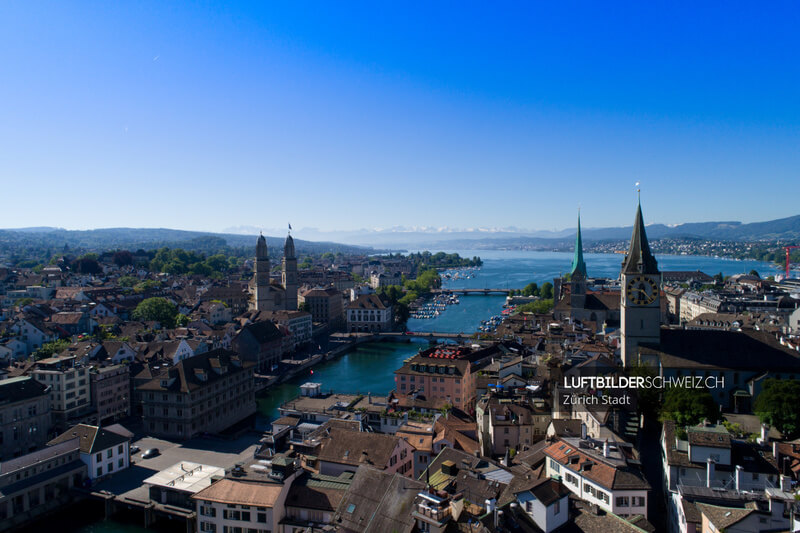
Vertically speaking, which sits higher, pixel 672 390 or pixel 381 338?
pixel 672 390

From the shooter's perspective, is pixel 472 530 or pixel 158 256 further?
pixel 158 256

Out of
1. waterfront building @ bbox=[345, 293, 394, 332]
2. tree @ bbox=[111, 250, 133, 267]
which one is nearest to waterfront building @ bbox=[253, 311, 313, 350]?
waterfront building @ bbox=[345, 293, 394, 332]

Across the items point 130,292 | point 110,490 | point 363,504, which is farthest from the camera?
point 130,292

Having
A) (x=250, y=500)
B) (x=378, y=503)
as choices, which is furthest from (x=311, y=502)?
(x=378, y=503)

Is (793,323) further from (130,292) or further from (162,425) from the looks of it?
(130,292)

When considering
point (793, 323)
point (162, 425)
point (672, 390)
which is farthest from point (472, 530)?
point (793, 323)

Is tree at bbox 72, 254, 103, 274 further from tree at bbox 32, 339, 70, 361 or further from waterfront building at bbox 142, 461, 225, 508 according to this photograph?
waterfront building at bbox 142, 461, 225, 508

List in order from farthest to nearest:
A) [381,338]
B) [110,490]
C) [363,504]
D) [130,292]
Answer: [130,292]
[381,338]
[110,490]
[363,504]
